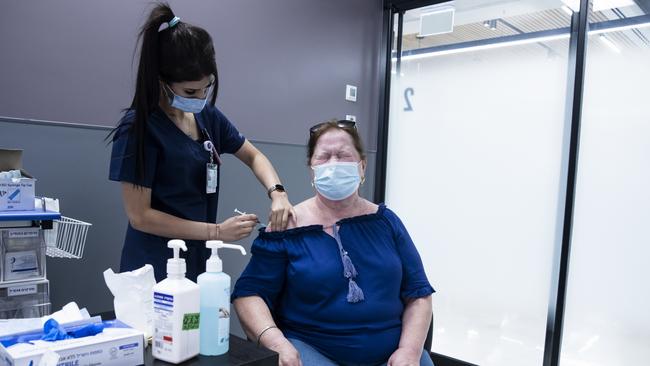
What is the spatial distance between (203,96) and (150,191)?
315 mm

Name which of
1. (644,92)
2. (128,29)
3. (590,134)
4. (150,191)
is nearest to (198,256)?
(150,191)

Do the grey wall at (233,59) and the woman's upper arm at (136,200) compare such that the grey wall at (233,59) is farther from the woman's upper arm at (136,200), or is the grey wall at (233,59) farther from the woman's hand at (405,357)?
the woman's hand at (405,357)

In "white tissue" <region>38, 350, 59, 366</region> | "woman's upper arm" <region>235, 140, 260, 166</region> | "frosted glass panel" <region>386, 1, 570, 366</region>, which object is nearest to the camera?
"white tissue" <region>38, 350, 59, 366</region>

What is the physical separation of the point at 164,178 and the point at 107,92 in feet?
2.34

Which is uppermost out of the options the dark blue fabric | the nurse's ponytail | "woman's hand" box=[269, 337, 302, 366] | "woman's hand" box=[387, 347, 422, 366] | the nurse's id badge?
the nurse's ponytail

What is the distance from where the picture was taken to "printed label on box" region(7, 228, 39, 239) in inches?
43.6

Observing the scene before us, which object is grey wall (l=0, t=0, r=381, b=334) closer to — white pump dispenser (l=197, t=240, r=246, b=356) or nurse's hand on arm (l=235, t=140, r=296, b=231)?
nurse's hand on arm (l=235, t=140, r=296, b=231)

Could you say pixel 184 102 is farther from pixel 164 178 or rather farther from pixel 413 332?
pixel 413 332

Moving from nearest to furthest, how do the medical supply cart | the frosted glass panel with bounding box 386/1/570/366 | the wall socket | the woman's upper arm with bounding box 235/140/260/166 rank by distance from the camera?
the medical supply cart, the woman's upper arm with bounding box 235/140/260/166, the frosted glass panel with bounding box 386/1/570/366, the wall socket

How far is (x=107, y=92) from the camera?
1.87 metres

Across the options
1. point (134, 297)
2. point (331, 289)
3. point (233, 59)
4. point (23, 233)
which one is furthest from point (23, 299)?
point (233, 59)

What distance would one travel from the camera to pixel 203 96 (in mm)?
1370

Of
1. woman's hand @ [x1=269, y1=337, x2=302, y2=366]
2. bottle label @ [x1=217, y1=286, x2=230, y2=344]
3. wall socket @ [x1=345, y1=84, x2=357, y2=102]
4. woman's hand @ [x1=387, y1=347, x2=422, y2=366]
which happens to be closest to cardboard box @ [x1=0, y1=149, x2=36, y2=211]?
bottle label @ [x1=217, y1=286, x2=230, y2=344]

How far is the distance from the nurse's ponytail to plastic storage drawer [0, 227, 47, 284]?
0.97 ft
